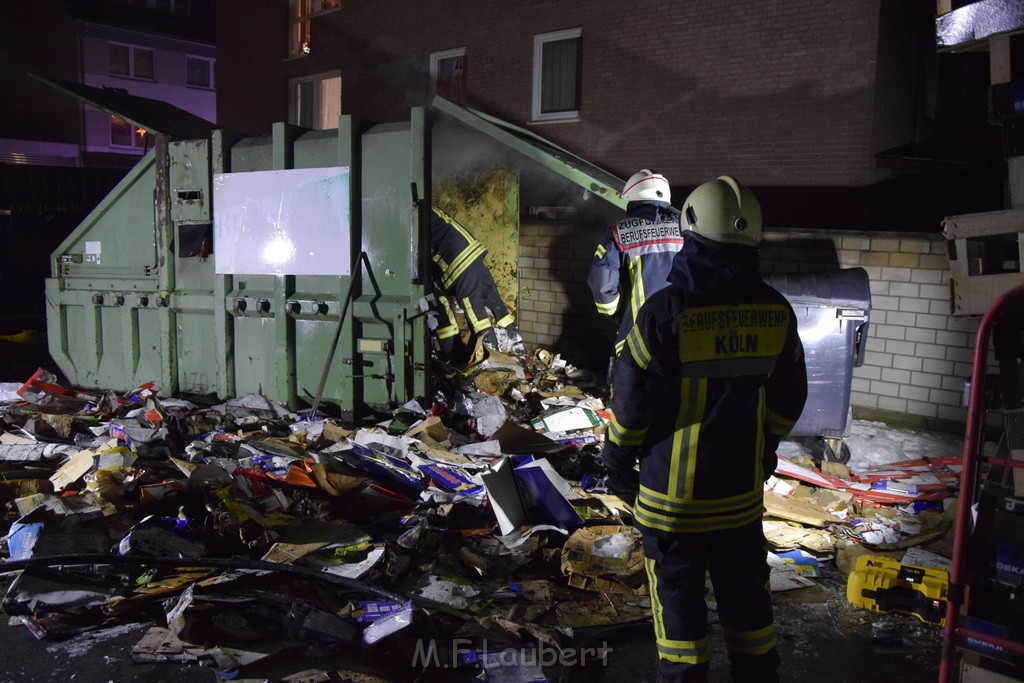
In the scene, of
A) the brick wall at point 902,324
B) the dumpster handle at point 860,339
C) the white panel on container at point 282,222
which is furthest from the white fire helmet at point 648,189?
the brick wall at point 902,324

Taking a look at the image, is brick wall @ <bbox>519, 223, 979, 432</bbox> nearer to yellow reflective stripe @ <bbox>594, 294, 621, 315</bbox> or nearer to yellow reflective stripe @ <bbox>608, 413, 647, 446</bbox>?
yellow reflective stripe @ <bbox>594, 294, 621, 315</bbox>

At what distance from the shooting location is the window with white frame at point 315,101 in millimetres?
15570

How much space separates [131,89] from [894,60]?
28.2 meters

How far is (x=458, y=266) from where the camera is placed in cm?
616

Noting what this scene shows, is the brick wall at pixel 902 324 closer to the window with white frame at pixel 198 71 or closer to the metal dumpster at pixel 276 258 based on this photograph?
the metal dumpster at pixel 276 258

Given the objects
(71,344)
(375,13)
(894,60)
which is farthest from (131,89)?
(894,60)

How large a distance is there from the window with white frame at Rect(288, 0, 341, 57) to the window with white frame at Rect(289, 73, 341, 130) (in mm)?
608

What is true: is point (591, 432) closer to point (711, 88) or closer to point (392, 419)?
point (392, 419)

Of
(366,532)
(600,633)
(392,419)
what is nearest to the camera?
(600,633)

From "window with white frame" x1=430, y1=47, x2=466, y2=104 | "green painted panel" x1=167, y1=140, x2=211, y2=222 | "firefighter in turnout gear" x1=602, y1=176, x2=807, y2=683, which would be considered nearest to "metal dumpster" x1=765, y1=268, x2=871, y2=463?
"firefighter in turnout gear" x1=602, y1=176, x2=807, y2=683

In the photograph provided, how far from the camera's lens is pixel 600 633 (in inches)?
129

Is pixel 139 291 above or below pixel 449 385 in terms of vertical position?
above

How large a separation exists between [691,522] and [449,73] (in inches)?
465

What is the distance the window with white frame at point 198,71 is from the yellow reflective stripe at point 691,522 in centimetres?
3296
